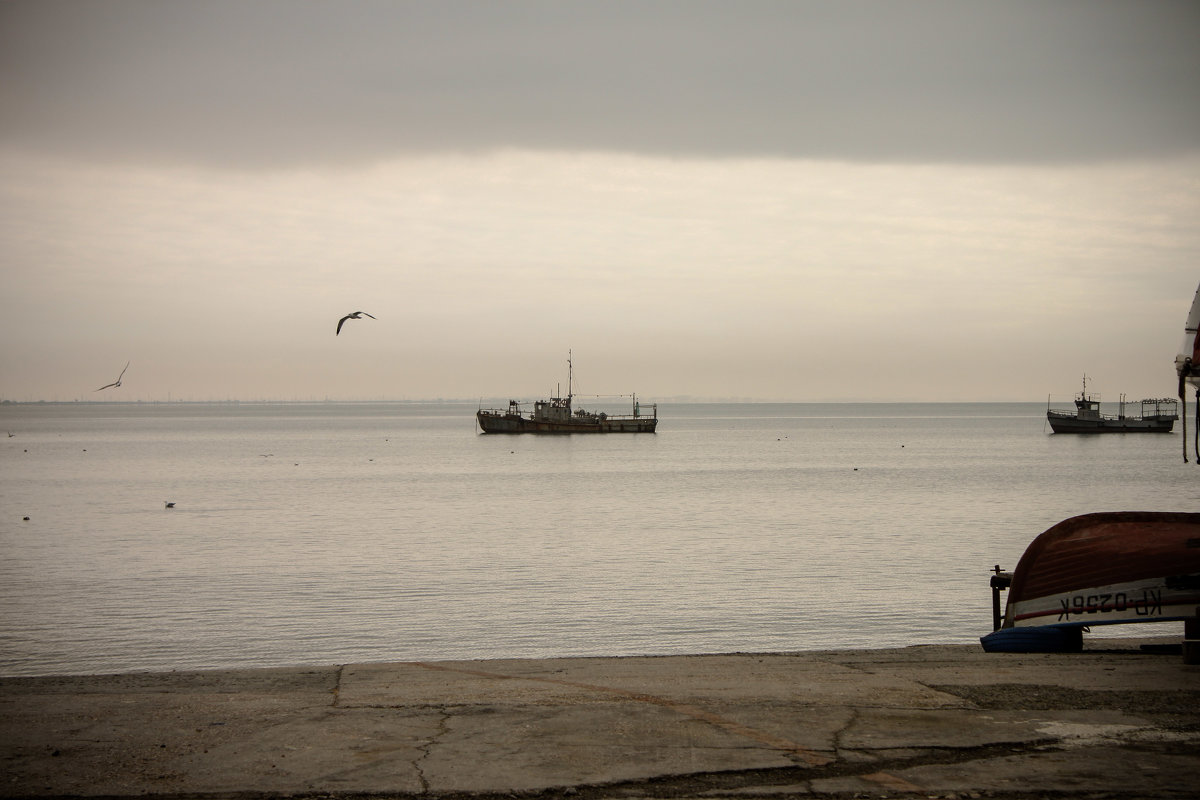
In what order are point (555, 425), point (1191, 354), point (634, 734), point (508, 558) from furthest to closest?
point (555, 425) < point (508, 558) < point (1191, 354) < point (634, 734)

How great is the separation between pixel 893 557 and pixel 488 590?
43.7ft

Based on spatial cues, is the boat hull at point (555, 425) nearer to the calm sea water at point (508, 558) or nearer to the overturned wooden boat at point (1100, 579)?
the calm sea water at point (508, 558)

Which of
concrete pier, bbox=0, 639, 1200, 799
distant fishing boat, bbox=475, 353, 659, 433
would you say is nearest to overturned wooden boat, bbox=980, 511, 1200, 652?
concrete pier, bbox=0, 639, 1200, 799

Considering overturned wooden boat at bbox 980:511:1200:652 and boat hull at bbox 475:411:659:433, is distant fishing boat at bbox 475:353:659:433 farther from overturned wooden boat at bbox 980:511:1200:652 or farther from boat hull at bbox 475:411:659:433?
overturned wooden boat at bbox 980:511:1200:652

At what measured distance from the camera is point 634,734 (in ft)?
28.3

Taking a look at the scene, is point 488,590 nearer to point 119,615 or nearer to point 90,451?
point 119,615

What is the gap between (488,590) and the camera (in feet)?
87.6

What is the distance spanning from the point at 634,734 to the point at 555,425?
123 m

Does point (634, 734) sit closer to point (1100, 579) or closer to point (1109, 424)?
point (1100, 579)

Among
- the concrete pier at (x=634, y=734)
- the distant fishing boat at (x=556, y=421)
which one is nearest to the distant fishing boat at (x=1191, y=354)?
the concrete pier at (x=634, y=734)

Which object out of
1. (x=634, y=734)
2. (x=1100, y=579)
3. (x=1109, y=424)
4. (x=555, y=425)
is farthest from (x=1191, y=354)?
(x=1109, y=424)

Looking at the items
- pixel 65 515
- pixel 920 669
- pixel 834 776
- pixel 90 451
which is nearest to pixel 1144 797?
pixel 834 776

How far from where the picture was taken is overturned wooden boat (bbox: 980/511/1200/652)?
12.3 m

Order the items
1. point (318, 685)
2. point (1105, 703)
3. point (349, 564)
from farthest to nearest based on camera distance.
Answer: point (349, 564) < point (318, 685) < point (1105, 703)
